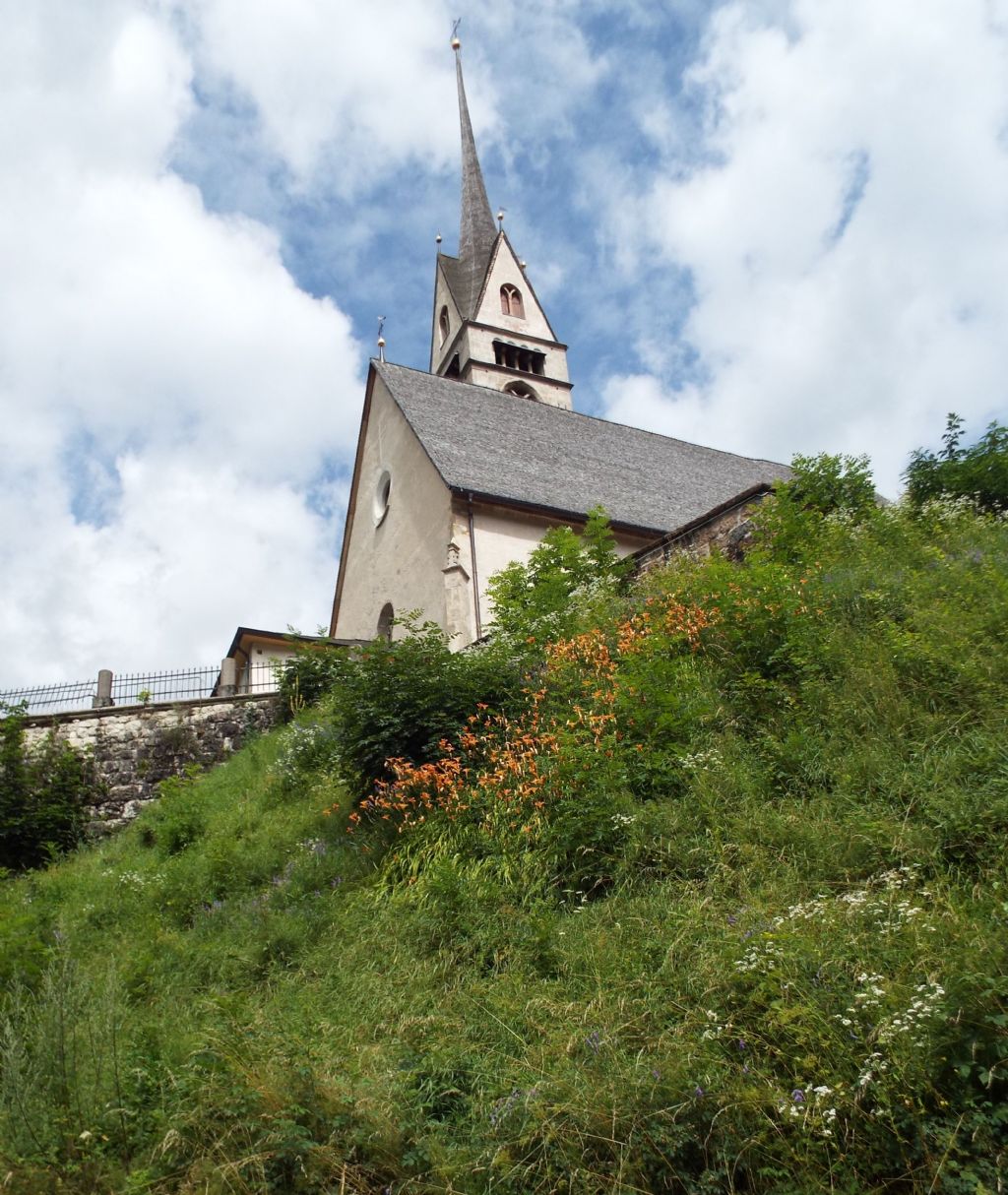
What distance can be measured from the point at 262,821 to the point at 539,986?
558 centimetres

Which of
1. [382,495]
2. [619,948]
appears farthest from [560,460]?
[619,948]

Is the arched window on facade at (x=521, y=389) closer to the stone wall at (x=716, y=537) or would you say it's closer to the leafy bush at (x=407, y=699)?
the stone wall at (x=716, y=537)

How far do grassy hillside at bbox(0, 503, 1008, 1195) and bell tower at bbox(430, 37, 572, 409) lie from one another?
965 inches

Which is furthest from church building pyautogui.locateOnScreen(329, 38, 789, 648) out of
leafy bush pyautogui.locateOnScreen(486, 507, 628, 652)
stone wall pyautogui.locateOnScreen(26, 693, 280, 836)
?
stone wall pyautogui.locateOnScreen(26, 693, 280, 836)

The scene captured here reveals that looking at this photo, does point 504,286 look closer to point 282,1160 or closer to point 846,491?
point 846,491

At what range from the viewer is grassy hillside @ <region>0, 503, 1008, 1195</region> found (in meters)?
3.27

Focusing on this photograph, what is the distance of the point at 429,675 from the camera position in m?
8.42

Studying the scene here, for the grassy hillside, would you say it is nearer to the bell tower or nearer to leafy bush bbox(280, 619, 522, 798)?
leafy bush bbox(280, 619, 522, 798)

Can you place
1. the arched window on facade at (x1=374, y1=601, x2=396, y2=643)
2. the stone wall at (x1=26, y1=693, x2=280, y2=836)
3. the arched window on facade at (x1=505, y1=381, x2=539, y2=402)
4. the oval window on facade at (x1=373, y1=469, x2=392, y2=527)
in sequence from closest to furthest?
the stone wall at (x1=26, y1=693, x2=280, y2=836) < the arched window on facade at (x1=374, y1=601, x2=396, y2=643) < the oval window on facade at (x1=373, y1=469, x2=392, y2=527) < the arched window on facade at (x1=505, y1=381, x2=539, y2=402)

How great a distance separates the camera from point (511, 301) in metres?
34.5

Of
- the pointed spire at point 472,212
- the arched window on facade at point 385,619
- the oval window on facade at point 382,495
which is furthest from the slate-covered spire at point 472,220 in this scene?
the arched window on facade at point 385,619

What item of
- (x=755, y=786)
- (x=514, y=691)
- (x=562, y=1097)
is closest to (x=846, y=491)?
(x=514, y=691)

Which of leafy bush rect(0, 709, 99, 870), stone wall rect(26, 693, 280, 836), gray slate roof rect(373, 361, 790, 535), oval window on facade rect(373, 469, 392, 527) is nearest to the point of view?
leafy bush rect(0, 709, 99, 870)

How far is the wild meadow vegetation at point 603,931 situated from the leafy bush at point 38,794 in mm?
2647
